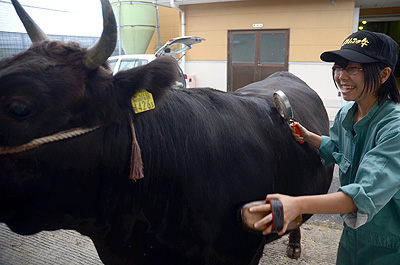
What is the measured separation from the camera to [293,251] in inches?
126

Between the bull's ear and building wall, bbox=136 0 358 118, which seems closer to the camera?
the bull's ear

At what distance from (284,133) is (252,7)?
8.95 m

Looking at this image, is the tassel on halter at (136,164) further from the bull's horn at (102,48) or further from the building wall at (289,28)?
the building wall at (289,28)

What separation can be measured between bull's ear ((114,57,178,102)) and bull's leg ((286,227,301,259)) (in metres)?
2.25

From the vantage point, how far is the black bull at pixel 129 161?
1.38 m

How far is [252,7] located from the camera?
10.3 metres

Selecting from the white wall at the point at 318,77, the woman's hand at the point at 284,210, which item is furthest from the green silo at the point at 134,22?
the woman's hand at the point at 284,210

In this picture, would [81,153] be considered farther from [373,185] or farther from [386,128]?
[386,128]

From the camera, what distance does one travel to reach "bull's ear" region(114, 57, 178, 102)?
4.99 feet

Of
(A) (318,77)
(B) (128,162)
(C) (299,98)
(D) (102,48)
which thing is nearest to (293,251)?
(C) (299,98)

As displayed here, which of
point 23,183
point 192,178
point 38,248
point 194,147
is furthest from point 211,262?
point 38,248

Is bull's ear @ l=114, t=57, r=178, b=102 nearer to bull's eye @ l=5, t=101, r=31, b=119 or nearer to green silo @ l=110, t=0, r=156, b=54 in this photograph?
bull's eye @ l=5, t=101, r=31, b=119

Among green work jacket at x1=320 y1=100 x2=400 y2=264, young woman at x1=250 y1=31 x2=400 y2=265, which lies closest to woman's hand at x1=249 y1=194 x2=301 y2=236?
young woman at x1=250 y1=31 x2=400 y2=265

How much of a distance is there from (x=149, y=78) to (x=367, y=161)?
104 cm
